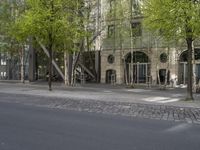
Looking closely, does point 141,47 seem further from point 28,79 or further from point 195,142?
point 195,142

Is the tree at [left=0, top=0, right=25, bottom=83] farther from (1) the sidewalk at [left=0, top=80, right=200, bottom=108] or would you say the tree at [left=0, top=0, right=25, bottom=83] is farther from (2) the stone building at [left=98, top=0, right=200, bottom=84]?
(1) the sidewalk at [left=0, top=80, right=200, bottom=108]

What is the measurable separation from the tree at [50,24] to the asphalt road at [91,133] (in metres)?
12.5

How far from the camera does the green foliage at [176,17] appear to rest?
19.3 m

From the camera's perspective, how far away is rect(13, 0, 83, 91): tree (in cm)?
2577

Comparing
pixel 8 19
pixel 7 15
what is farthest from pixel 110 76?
pixel 7 15

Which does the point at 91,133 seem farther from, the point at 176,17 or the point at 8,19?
the point at 8,19

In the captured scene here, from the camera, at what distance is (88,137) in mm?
9680

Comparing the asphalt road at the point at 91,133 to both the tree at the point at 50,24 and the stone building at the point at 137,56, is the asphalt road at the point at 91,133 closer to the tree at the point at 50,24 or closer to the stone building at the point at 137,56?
the tree at the point at 50,24

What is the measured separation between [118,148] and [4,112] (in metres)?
7.19

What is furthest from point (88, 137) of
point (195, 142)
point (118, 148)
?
point (195, 142)

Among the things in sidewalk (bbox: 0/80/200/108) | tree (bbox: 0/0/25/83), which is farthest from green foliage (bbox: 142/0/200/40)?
tree (bbox: 0/0/25/83)

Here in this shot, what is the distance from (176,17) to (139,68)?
20.9 m

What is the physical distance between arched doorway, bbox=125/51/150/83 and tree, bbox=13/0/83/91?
1192 centimetres

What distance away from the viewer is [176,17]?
64.8 feet
